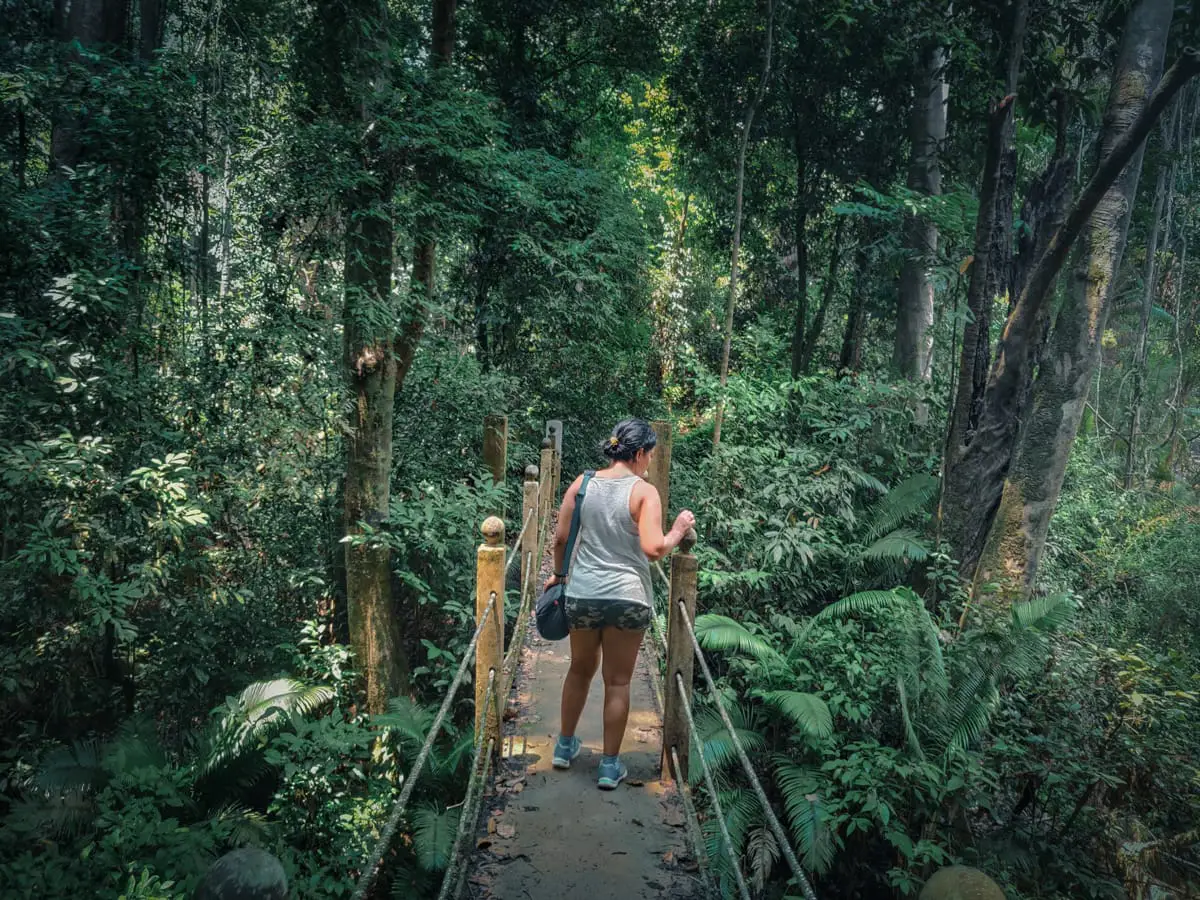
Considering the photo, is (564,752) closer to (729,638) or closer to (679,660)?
(679,660)

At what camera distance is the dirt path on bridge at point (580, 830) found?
3307 mm

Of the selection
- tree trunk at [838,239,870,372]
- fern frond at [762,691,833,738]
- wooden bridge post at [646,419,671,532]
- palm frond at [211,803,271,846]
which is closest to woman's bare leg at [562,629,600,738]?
fern frond at [762,691,833,738]

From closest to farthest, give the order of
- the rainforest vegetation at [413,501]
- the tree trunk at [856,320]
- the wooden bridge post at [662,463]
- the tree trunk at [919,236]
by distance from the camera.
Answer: the rainforest vegetation at [413,501] < the wooden bridge post at [662,463] < the tree trunk at [919,236] < the tree trunk at [856,320]

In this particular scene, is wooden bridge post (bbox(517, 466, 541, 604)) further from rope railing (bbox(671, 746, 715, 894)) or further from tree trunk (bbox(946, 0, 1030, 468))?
tree trunk (bbox(946, 0, 1030, 468))

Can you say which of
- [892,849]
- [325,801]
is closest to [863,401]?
[892,849]

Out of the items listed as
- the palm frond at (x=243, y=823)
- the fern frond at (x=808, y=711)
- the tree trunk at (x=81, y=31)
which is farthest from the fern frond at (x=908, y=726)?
the tree trunk at (x=81, y=31)

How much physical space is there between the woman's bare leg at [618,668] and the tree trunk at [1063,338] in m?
4.59

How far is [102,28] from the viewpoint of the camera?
773cm

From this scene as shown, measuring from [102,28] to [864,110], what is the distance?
11.2m

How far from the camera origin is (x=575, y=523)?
3900 millimetres

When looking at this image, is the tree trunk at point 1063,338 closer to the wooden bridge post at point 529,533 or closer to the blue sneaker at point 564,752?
the wooden bridge post at point 529,533

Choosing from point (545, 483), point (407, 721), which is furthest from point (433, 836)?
point (545, 483)

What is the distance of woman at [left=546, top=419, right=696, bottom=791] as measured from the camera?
147 inches

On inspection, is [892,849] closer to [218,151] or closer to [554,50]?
[218,151]
